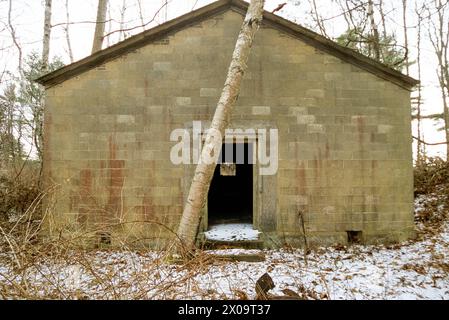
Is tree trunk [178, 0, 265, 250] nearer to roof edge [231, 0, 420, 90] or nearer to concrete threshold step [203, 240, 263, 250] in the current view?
concrete threshold step [203, 240, 263, 250]

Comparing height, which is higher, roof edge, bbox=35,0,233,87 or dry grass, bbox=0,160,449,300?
roof edge, bbox=35,0,233,87

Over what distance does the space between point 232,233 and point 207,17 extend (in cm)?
492

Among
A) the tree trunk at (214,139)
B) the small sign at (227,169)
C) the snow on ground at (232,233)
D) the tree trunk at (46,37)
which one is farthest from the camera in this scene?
the small sign at (227,169)

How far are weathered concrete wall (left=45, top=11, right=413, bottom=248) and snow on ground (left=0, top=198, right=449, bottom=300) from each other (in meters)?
0.74

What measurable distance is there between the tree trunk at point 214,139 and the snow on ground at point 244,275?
0.57 meters

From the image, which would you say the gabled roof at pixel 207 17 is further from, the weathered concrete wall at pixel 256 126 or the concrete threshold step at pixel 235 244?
the concrete threshold step at pixel 235 244

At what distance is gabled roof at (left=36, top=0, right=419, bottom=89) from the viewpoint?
6.24 meters

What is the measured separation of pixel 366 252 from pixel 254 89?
418 cm

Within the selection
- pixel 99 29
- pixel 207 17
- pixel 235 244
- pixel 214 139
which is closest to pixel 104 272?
pixel 214 139

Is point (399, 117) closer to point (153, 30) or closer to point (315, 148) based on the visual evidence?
point (315, 148)

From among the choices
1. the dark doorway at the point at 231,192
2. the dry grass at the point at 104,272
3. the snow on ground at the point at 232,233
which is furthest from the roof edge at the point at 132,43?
the snow on ground at the point at 232,233

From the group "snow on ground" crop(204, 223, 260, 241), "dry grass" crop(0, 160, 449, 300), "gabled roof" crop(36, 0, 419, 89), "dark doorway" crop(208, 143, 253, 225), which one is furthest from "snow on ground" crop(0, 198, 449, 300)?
"gabled roof" crop(36, 0, 419, 89)

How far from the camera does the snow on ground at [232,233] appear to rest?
606cm

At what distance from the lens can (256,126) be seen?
247 inches
